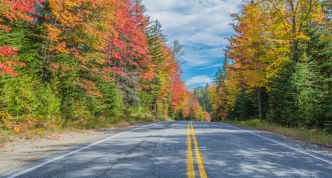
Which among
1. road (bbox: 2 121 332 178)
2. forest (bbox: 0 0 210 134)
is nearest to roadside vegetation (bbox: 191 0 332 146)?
road (bbox: 2 121 332 178)

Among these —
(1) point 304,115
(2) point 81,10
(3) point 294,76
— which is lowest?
(1) point 304,115

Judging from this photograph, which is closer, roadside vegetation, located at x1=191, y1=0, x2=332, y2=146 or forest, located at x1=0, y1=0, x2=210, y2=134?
forest, located at x1=0, y1=0, x2=210, y2=134

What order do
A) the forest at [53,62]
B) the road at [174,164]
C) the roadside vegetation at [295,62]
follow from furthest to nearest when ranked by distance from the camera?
the roadside vegetation at [295,62]
the forest at [53,62]
the road at [174,164]

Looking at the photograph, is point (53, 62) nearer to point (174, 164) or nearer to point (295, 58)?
point (174, 164)

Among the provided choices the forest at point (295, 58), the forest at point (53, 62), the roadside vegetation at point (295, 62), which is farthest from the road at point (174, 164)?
the forest at point (295, 58)

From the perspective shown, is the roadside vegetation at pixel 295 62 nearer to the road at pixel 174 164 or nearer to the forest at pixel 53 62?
the road at pixel 174 164

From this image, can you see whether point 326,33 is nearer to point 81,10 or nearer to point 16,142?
point 81,10

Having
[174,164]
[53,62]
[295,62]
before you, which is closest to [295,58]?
[295,62]

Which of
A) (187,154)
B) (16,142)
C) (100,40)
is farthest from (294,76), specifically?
(16,142)

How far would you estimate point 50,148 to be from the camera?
495 cm

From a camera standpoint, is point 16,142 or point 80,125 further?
point 80,125

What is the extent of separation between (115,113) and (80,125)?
463 cm

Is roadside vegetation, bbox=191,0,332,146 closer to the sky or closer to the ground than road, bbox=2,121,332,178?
closer to the sky

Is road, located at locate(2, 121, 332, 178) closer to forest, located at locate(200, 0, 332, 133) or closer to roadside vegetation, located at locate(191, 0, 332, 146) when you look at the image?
roadside vegetation, located at locate(191, 0, 332, 146)
